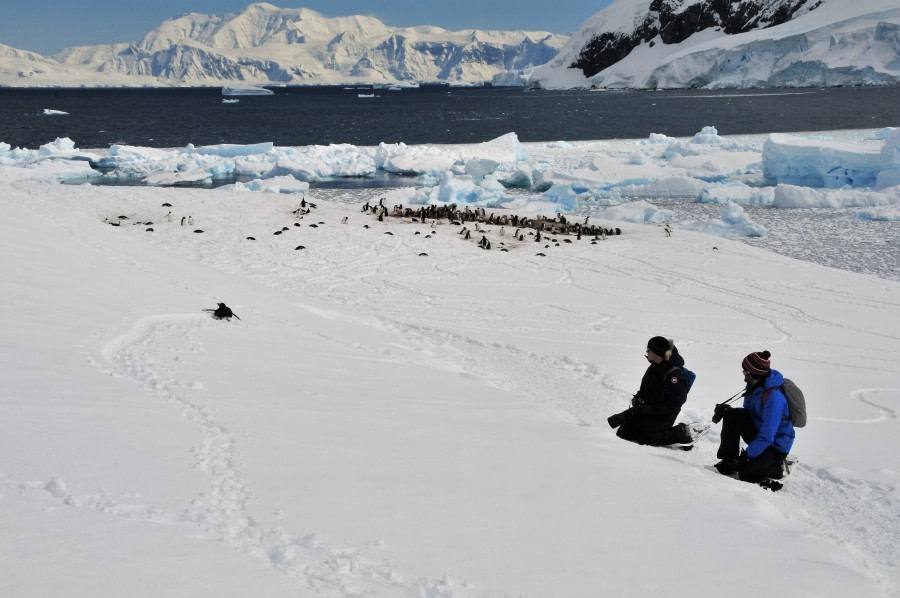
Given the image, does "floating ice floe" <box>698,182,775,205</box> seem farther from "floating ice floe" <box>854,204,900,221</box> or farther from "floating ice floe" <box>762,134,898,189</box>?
"floating ice floe" <box>854,204,900,221</box>

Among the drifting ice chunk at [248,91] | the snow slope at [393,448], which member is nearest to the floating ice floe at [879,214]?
the snow slope at [393,448]

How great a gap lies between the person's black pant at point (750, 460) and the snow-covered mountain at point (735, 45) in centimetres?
10249

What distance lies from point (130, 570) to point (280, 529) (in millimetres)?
685

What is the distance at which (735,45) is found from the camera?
333ft

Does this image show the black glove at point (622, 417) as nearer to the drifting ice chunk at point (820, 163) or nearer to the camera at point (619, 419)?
the camera at point (619, 419)

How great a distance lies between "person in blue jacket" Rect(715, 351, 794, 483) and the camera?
475 centimetres

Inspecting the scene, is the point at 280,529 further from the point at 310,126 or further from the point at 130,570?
the point at 310,126

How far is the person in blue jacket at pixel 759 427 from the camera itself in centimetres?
475

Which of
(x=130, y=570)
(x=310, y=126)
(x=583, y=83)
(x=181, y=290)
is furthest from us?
(x=583, y=83)

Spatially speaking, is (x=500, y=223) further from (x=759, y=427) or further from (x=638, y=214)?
(x=759, y=427)

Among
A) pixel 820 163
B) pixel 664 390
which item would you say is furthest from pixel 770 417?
pixel 820 163

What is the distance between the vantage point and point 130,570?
2549 millimetres

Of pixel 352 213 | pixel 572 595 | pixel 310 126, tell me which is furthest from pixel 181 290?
pixel 310 126

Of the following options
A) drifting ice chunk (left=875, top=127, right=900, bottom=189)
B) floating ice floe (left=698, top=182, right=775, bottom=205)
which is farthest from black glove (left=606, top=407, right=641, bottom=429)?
drifting ice chunk (left=875, top=127, right=900, bottom=189)
